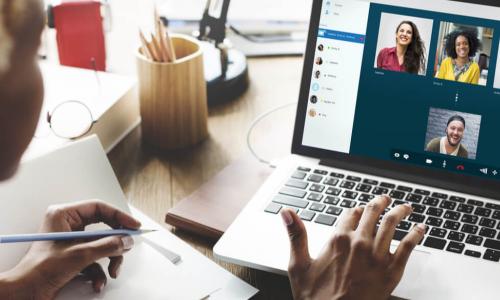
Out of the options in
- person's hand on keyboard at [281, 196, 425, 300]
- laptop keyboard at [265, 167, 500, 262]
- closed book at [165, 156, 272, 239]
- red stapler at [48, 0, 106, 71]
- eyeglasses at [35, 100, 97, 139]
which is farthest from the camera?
red stapler at [48, 0, 106, 71]

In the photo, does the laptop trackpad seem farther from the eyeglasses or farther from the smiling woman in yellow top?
the eyeglasses

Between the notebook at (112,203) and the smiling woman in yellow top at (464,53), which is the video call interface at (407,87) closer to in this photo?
the smiling woman in yellow top at (464,53)

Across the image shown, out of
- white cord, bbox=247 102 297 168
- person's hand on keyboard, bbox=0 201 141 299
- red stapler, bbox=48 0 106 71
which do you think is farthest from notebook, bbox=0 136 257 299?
red stapler, bbox=48 0 106 71

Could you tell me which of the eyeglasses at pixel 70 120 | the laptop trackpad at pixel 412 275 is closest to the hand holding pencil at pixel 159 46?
the eyeglasses at pixel 70 120

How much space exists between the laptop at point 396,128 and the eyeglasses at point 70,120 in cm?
33

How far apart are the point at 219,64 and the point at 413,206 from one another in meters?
0.55

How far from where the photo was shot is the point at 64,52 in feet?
4.46

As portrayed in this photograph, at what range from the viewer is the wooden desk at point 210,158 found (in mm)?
1047

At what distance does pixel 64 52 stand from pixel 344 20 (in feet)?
1.87

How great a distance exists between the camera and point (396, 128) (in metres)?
1.07

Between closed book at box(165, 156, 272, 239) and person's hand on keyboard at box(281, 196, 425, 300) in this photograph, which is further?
closed book at box(165, 156, 272, 239)

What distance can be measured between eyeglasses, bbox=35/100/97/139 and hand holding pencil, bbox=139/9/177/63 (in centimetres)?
14

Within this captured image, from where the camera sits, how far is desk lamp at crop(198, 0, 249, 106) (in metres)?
1.40

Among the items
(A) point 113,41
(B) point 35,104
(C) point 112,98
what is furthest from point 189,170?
(B) point 35,104
